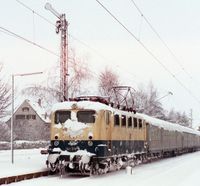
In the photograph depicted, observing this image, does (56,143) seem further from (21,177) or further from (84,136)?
(21,177)

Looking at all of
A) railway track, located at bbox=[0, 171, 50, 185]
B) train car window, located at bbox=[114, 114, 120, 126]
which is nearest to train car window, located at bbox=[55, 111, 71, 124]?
railway track, located at bbox=[0, 171, 50, 185]

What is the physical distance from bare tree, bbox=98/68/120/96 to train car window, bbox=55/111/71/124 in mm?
38816

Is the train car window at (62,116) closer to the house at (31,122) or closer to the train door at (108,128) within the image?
the train door at (108,128)

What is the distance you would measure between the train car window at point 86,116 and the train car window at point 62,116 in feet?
1.73

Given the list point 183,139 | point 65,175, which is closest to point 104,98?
point 65,175

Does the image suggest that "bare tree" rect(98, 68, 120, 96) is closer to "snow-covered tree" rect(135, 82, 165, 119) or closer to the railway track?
"snow-covered tree" rect(135, 82, 165, 119)

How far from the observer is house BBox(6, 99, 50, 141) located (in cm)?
7775

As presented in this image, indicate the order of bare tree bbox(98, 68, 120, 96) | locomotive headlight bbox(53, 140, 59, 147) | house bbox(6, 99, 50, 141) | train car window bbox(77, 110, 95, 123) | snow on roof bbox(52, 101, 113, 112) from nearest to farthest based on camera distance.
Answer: locomotive headlight bbox(53, 140, 59, 147) < train car window bbox(77, 110, 95, 123) < snow on roof bbox(52, 101, 113, 112) < bare tree bbox(98, 68, 120, 96) < house bbox(6, 99, 50, 141)

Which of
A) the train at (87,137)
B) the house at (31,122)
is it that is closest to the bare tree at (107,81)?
the house at (31,122)

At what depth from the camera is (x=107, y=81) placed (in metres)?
67.4

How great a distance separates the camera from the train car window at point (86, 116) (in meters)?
23.6

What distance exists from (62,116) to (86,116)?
1.18m

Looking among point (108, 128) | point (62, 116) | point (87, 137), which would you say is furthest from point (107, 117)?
point (62, 116)

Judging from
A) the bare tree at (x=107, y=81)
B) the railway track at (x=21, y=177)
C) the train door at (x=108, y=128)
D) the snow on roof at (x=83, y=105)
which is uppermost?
the bare tree at (x=107, y=81)
